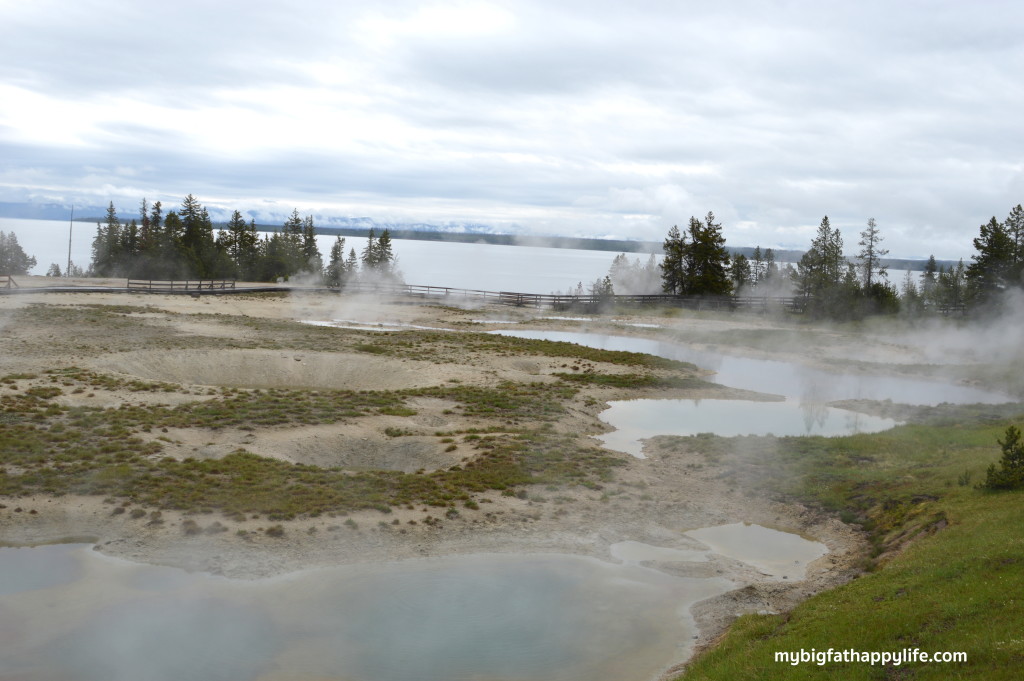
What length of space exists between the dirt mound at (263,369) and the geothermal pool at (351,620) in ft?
58.5

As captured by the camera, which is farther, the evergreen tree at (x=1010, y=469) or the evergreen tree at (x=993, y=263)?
the evergreen tree at (x=993, y=263)

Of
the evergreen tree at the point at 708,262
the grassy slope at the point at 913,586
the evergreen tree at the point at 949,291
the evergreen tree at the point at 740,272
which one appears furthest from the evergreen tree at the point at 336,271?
the evergreen tree at the point at 949,291

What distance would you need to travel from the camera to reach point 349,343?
4275 cm

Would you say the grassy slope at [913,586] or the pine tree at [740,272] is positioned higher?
the pine tree at [740,272]

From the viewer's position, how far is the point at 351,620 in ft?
41.7

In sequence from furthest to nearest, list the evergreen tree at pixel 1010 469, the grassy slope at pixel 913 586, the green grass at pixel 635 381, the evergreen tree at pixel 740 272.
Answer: the evergreen tree at pixel 740 272 < the green grass at pixel 635 381 < the evergreen tree at pixel 1010 469 < the grassy slope at pixel 913 586

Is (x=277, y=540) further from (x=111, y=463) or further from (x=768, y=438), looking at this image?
(x=768, y=438)

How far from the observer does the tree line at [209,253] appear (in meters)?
94.4

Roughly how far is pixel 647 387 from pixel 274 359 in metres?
17.6

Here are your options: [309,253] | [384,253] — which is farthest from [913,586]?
[309,253]

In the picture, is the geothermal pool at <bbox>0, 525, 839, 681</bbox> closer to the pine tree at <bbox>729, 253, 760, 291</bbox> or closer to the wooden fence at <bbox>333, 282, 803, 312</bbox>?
the wooden fence at <bbox>333, 282, 803, 312</bbox>

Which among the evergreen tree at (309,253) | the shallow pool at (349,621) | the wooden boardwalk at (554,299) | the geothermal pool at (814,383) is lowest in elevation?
the shallow pool at (349,621)

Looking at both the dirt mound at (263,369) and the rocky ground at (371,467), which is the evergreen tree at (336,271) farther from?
the dirt mound at (263,369)

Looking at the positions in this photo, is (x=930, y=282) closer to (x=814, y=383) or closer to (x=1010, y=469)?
(x=814, y=383)
